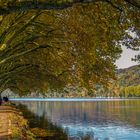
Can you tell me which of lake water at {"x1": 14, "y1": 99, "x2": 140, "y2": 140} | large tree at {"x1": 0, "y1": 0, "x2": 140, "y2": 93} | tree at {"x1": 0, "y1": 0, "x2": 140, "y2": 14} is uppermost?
large tree at {"x1": 0, "y1": 0, "x2": 140, "y2": 93}

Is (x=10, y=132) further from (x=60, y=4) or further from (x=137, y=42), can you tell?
(x=60, y=4)

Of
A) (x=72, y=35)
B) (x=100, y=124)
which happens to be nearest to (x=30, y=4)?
(x=72, y=35)

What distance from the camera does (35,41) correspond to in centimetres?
3011

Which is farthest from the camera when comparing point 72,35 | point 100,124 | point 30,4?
point 100,124

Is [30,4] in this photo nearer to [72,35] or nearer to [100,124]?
[72,35]

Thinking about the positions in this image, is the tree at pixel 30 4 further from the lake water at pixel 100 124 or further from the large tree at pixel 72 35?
the lake water at pixel 100 124

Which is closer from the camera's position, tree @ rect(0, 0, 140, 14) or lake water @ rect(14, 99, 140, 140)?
tree @ rect(0, 0, 140, 14)

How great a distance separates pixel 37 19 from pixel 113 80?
26.3ft

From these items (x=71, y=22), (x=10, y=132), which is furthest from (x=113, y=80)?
(x=10, y=132)

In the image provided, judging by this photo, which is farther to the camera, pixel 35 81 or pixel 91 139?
pixel 35 81

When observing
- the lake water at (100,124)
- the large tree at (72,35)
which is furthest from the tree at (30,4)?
the lake water at (100,124)

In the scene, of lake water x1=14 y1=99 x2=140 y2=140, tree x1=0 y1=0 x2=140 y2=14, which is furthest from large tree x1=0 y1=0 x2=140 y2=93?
lake water x1=14 y1=99 x2=140 y2=140

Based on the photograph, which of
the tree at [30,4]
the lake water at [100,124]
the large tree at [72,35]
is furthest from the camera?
the lake water at [100,124]

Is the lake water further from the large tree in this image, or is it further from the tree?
the tree
